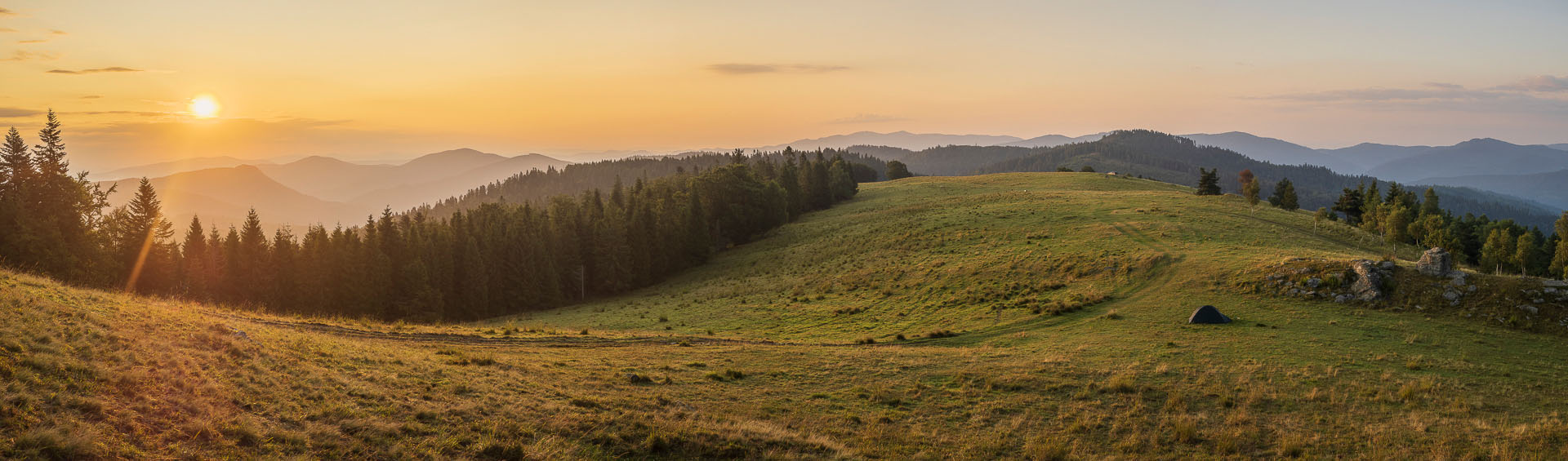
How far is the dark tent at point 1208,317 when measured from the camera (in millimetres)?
27703

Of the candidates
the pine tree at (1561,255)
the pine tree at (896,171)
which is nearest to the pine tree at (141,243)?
the pine tree at (1561,255)

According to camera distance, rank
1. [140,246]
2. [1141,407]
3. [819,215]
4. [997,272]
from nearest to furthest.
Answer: [1141,407] → [997,272] → [140,246] → [819,215]

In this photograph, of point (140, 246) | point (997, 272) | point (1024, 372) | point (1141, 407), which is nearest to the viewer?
point (1141, 407)

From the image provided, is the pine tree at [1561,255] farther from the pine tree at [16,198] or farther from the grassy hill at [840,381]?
the pine tree at [16,198]

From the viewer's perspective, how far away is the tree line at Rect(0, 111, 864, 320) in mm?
42844

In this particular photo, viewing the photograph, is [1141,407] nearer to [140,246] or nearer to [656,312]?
[656,312]

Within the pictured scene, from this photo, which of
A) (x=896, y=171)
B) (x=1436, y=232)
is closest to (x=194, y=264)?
(x=1436, y=232)

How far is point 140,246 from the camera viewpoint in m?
52.7

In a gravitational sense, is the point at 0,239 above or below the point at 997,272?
above

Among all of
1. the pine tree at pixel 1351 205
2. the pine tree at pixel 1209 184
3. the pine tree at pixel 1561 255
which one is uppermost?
the pine tree at pixel 1209 184

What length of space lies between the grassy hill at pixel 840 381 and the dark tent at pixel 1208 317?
0.63 meters

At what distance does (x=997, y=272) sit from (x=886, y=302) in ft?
27.6

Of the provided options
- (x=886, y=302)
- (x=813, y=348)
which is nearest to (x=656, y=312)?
(x=886, y=302)

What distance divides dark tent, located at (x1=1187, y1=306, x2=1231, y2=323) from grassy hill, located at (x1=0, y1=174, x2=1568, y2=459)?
63 cm
